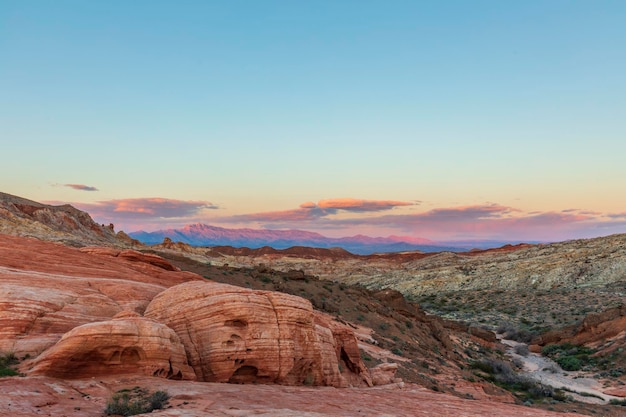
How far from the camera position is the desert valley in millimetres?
12195

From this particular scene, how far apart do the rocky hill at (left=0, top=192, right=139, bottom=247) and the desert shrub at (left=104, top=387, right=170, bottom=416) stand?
146 ft

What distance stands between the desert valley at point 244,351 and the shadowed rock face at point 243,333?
0.15ft

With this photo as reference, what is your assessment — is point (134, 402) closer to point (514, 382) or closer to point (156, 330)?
point (156, 330)

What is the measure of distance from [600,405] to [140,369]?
82.2ft

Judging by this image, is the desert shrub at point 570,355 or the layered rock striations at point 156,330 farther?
the desert shrub at point 570,355

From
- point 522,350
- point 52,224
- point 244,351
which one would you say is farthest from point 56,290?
point 52,224

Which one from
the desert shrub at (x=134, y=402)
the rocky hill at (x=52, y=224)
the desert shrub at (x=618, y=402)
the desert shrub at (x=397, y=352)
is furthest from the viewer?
the rocky hill at (x=52, y=224)

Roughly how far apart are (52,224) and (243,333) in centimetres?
6472

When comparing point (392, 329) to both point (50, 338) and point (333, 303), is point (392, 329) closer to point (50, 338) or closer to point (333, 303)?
point (333, 303)

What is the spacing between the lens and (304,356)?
16.5 m

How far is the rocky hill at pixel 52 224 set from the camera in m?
55.2

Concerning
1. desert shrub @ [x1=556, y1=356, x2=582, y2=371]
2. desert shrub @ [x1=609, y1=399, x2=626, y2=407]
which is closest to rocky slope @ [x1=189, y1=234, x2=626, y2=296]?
desert shrub @ [x1=556, y1=356, x2=582, y2=371]

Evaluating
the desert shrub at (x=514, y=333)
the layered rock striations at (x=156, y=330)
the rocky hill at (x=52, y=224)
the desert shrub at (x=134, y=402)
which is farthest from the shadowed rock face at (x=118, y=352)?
the desert shrub at (x=514, y=333)

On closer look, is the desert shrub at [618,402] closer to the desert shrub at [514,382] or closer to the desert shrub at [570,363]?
the desert shrub at [514,382]
